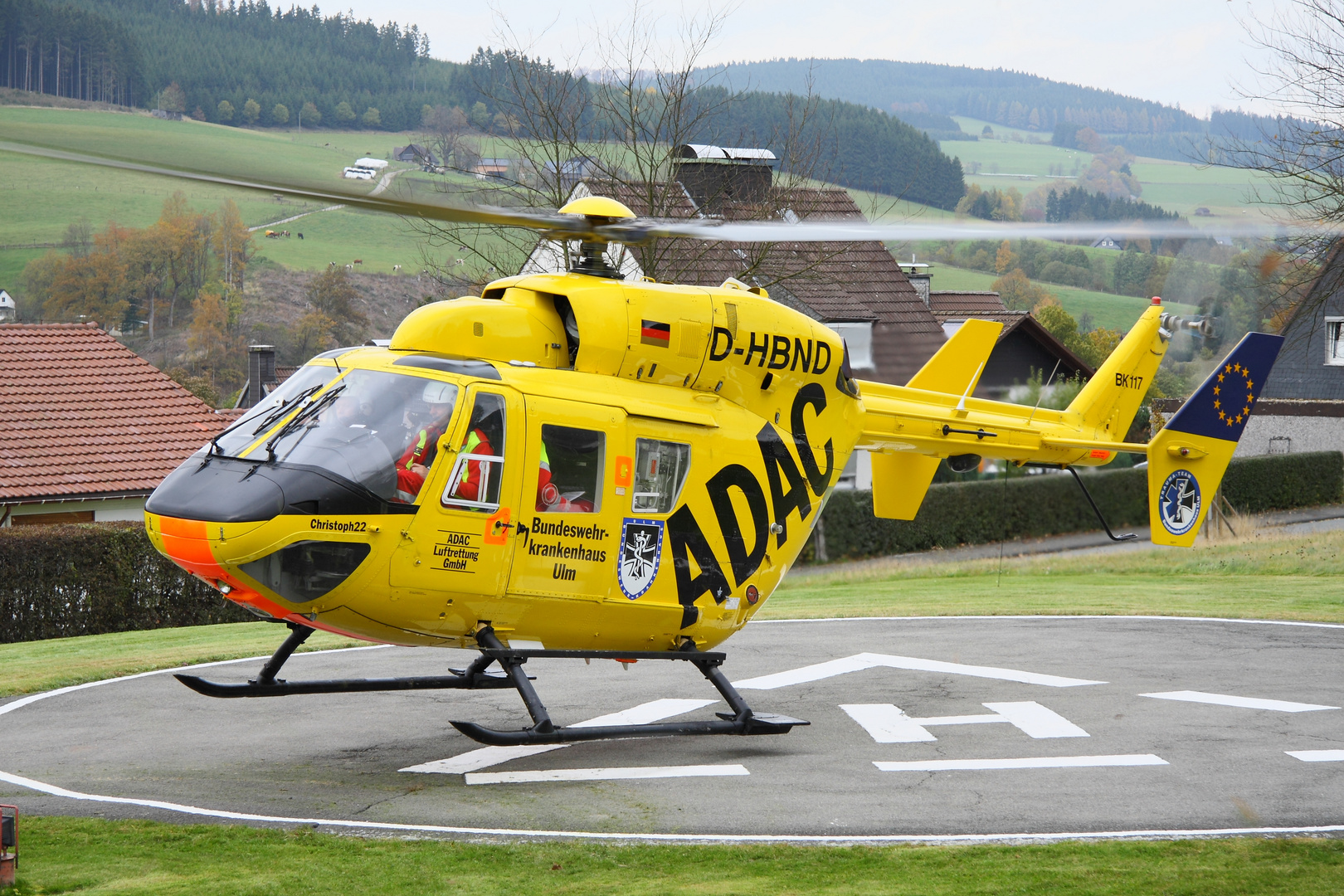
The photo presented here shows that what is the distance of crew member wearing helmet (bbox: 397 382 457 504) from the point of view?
26.7 ft

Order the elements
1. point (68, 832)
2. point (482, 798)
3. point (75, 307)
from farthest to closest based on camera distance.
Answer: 1. point (75, 307)
2. point (482, 798)
3. point (68, 832)

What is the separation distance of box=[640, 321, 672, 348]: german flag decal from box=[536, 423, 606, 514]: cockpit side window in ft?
2.93

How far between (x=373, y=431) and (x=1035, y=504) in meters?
29.8

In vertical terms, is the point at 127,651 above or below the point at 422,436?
below

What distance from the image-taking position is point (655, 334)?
369 inches

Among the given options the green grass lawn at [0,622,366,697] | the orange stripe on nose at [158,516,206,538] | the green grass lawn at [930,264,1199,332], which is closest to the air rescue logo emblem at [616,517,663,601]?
the orange stripe on nose at [158,516,206,538]

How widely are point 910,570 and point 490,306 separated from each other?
17.0 metres

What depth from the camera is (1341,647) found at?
14062mm

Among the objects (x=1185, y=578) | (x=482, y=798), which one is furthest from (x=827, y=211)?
(x=482, y=798)

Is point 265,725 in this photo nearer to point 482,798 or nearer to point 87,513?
point 482,798

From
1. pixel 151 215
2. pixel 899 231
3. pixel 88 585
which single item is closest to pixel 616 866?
pixel 899 231

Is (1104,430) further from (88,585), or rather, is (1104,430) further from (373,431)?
(88,585)

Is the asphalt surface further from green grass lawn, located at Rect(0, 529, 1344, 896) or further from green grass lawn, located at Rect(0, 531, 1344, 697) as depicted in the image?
green grass lawn, located at Rect(0, 531, 1344, 697)

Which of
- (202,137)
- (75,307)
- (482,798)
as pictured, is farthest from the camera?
(75,307)
